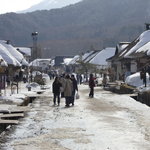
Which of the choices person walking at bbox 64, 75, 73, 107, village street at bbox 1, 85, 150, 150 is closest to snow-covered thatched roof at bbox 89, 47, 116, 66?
person walking at bbox 64, 75, 73, 107

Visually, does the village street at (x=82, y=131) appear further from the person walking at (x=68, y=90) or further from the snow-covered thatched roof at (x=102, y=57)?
the snow-covered thatched roof at (x=102, y=57)

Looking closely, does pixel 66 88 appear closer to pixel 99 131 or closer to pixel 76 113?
pixel 76 113

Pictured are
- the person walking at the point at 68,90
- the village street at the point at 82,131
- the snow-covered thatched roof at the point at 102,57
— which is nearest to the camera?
the village street at the point at 82,131

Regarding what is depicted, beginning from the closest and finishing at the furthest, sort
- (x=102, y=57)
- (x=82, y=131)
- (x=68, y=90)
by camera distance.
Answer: (x=82, y=131) → (x=68, y=90) → (x=102, y=57)

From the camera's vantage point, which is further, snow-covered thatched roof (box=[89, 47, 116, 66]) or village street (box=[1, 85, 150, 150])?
snow-covered thatched roof (box=[89, 47, 116, 66])

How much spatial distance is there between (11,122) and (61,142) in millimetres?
3725

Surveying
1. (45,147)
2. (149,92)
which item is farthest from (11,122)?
(149,92)

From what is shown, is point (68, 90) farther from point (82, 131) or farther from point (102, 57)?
point (102, 57)

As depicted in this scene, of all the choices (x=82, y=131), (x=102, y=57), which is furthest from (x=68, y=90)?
(x=102, y=57)

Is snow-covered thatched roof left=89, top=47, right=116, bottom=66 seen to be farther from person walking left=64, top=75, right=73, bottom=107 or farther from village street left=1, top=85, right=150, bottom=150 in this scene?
village street left=1, top=85, right=150, bottom=150

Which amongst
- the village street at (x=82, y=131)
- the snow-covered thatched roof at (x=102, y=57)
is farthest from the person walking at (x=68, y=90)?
the snow-covered thatched roof at (x=102, y=57)

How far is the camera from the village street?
1098cm

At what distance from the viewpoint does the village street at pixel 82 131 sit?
1098 centimetres

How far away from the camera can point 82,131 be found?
1327 cm
